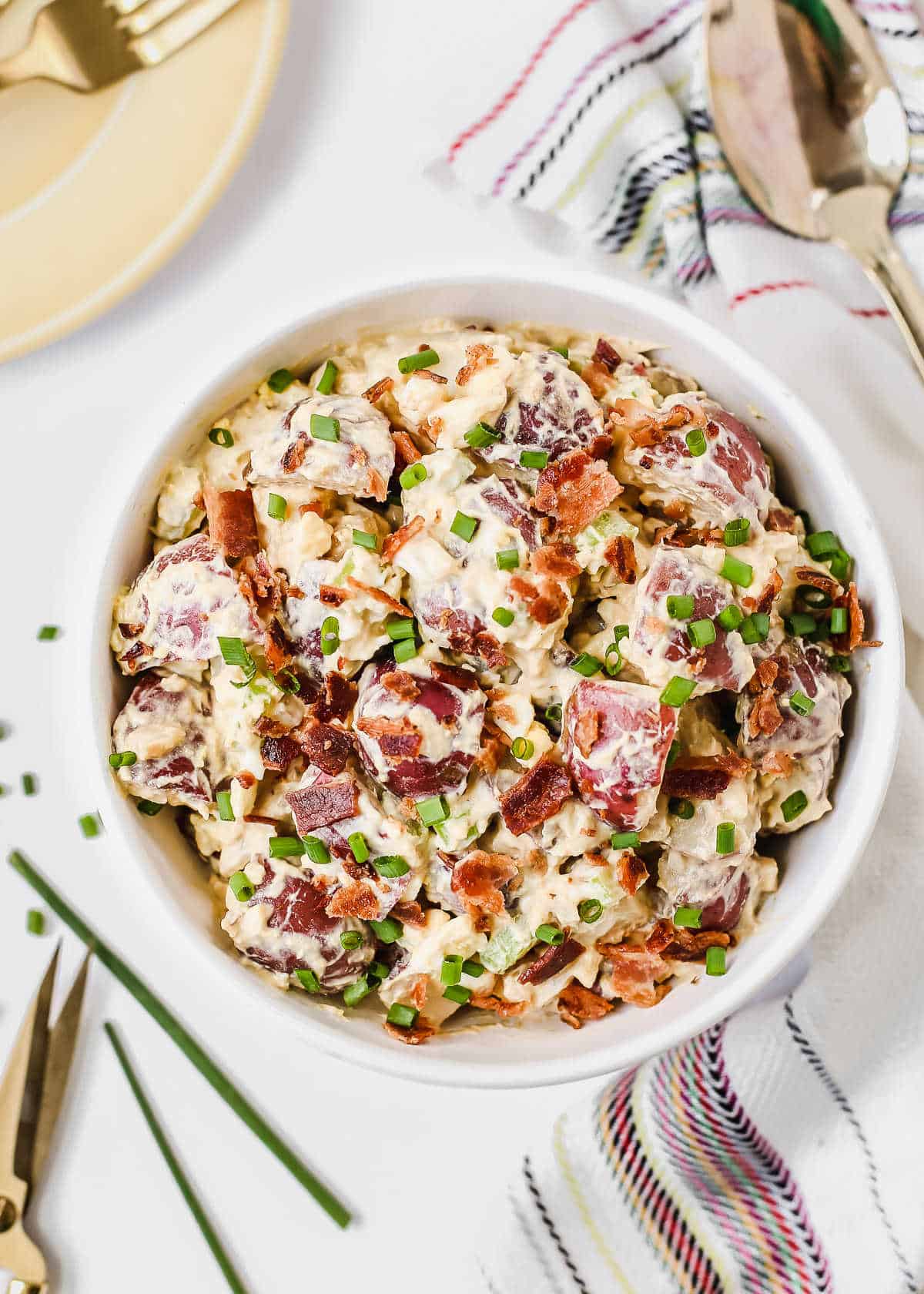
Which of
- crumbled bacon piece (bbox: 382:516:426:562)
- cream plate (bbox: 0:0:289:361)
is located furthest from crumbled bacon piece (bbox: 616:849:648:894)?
cream plate (bbox: 0:0:289:361)

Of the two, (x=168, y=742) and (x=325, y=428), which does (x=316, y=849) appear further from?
(x=325, y=428)

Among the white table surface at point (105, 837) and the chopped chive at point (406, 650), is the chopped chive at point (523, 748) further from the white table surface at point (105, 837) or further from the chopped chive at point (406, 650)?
the white table surface at point (105, 837)

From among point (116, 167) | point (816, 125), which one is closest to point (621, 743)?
point (816, 125)

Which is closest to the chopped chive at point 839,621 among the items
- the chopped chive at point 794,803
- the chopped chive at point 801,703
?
the chopped chive at point 801,703

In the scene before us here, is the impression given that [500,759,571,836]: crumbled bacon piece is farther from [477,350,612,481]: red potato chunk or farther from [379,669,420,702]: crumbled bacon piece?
[477,350,612,481]: red potato chunk

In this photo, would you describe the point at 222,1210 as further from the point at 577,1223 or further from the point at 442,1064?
the point at 442,1064
